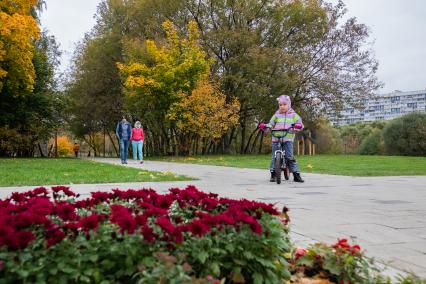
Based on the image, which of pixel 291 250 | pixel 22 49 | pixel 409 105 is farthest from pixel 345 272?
pixel 409 105

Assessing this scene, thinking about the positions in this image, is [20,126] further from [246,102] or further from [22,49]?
[246,102]

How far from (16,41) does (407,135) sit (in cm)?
2548

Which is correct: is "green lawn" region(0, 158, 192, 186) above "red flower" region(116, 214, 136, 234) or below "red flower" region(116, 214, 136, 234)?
below

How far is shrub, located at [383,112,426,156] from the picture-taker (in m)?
30.9

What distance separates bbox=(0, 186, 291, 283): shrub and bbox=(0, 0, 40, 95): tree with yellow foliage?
19.1 meters

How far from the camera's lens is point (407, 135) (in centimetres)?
3169

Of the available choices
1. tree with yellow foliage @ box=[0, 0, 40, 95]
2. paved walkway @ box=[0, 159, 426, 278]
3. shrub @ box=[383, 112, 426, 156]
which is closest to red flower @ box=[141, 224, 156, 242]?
paved walkway @ box=[0, 159, 426, 278]

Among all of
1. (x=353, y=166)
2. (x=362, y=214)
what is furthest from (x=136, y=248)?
(x=353, y=166)

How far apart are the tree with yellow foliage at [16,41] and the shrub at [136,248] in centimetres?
1912

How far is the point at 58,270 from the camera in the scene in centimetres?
194

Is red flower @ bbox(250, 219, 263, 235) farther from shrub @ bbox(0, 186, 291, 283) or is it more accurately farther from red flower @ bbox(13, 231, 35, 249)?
red flower @ bbox(13, 231, 35, 249)

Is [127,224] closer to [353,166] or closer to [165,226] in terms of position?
[165,226]

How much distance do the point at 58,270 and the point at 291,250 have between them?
56.4 inches

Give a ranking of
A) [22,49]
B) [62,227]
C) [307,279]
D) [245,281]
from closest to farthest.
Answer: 1. [62,227]
2. [245,281]
3. [307,279]
4. [22,49]
